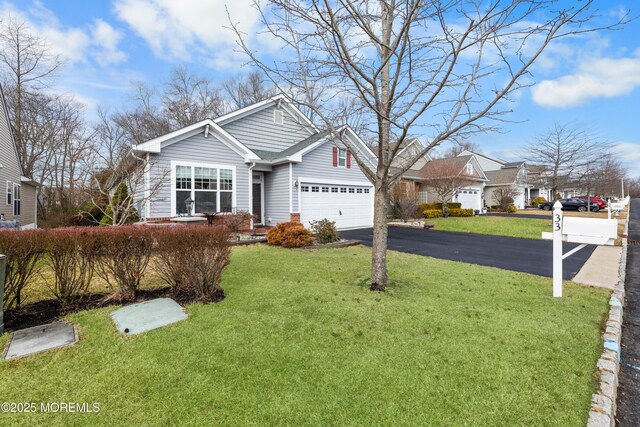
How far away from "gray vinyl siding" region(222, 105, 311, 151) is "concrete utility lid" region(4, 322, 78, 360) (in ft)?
42.1

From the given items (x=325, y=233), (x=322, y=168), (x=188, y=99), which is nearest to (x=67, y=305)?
(x=325, y=233)

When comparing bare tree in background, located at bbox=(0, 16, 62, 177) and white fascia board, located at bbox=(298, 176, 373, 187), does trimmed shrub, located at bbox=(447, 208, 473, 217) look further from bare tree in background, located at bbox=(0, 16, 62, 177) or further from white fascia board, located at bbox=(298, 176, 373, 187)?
bare tree in background, located at bbox=(0, 16, 62, 177)

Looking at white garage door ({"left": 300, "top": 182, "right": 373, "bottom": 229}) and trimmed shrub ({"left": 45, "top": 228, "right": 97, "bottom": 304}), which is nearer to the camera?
trimmed shrub ({"left": 45, "top": 228, "right": 97, "bottom": 304})

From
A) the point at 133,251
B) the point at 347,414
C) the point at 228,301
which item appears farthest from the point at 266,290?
the point at 347,414

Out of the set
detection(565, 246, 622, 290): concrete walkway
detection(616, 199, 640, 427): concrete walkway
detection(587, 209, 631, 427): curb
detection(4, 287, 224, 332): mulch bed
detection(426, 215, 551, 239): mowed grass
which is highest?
detection(426, 215, 551, 239): mowed grass

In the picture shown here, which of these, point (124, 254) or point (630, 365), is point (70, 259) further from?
point (630, 365)

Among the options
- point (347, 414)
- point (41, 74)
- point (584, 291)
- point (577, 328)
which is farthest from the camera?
point (41, 74)

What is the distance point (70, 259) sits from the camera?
14.4 ft

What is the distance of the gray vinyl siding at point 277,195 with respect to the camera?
14945 millimetres

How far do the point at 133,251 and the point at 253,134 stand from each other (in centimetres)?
1241

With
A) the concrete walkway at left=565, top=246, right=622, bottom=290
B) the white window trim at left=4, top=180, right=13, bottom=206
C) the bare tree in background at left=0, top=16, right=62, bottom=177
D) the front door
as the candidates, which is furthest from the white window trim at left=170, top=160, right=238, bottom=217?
the bare tree in background at left=0, top=16, right=62, bottom=177

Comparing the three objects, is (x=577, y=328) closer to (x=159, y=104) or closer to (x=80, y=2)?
(x=80, y=2)

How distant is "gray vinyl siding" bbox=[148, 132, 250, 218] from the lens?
38.4 ft

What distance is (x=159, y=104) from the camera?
103ft
